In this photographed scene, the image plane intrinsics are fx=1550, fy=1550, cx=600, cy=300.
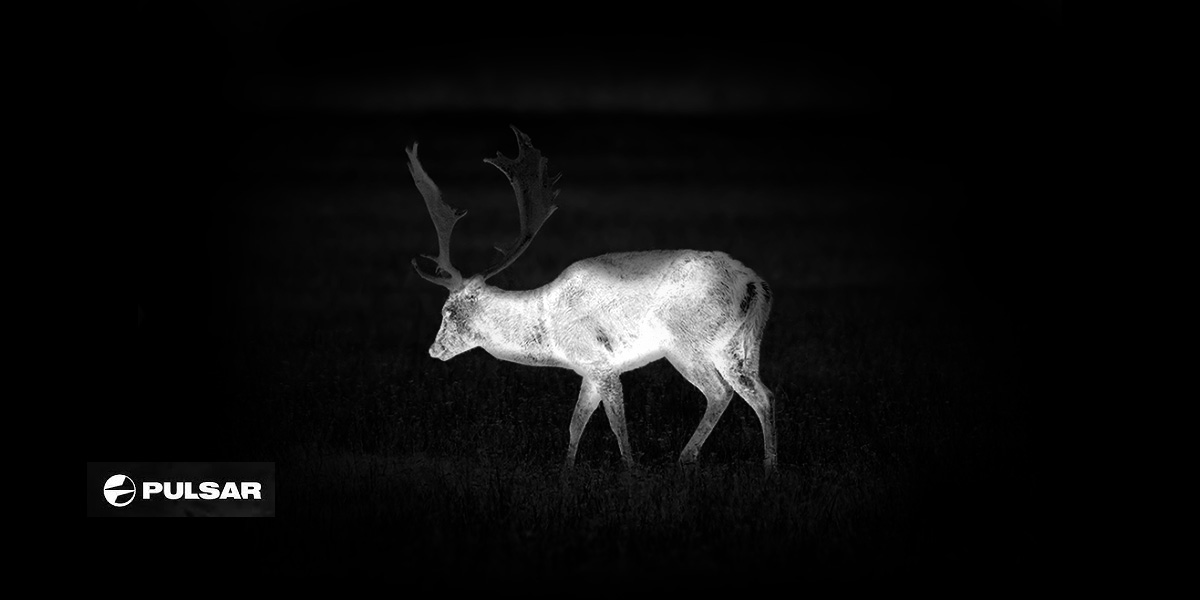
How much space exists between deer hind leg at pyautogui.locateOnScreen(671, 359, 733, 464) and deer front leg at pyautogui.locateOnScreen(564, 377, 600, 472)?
357mm

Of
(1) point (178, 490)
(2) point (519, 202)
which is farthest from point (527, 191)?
(1) point (178, 490)

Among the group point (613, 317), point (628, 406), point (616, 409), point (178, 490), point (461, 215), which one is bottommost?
point (178, 490)

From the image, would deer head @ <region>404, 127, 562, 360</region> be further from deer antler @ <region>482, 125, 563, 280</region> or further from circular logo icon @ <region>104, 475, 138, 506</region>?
circular logo icon @ <region>104, 475, 138, 506</region>

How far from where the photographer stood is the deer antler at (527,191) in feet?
20.7

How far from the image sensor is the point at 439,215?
628 cm

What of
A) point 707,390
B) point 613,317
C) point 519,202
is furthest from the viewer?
point 519,202

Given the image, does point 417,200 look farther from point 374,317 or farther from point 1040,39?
point 1040,39

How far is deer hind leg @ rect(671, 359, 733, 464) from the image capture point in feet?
20.3

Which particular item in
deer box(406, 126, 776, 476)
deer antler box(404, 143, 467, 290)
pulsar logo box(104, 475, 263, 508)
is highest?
deer antler box(404, 143, 467, 290)

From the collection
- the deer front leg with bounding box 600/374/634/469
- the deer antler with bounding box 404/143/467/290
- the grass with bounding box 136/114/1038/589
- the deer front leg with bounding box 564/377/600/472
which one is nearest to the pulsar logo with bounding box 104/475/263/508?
the grass with bounding box 136/114/1038/589

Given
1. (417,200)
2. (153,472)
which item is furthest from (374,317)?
(153,472)

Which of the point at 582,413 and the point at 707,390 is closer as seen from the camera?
the point at 707,390

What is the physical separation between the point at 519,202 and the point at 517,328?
52 cm

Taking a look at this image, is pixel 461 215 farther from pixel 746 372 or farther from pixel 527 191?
pixel 746 372
